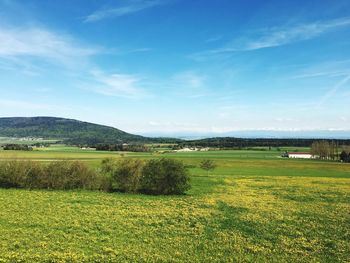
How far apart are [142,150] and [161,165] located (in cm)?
13133

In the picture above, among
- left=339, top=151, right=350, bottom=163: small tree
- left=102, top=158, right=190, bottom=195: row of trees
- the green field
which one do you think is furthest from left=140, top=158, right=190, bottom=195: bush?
left=339, top=151, right=350, bottom=163: small tree

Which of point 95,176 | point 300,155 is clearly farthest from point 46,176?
point 300,155

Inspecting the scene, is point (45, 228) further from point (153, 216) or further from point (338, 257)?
point (338, 257)

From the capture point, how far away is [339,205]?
32812mm

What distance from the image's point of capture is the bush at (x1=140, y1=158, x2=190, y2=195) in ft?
140

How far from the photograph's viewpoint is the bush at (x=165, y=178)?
42.7 metres

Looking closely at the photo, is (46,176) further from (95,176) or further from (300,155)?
(300,155)

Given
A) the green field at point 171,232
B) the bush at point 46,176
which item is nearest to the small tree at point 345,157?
the green field at point 171,232

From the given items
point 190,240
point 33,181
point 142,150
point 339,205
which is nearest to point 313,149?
point 142,150

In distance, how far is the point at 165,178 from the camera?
43.0 metres

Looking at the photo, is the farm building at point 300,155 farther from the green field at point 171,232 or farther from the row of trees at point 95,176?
the green field at point 171,232

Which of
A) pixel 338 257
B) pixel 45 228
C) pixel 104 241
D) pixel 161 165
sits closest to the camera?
pixel 338 257

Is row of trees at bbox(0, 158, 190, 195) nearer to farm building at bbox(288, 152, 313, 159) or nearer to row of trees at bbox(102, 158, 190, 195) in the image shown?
row of trees at bbox(102, 158, 190, 195)

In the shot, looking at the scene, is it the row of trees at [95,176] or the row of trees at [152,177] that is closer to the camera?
the row of trees at [152,177]
